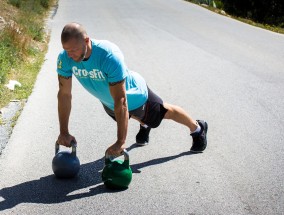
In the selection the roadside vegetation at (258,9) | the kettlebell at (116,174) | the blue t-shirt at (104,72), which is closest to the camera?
the blue t-shirt at (104,72)

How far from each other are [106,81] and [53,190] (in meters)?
1.06

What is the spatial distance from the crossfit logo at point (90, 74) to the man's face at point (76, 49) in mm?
193

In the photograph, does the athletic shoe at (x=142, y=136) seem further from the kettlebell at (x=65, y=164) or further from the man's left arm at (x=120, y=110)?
the man's left arm at (x=120, y=110)

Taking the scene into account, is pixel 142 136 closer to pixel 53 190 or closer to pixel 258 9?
pixel 53 190

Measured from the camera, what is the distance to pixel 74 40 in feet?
13.3

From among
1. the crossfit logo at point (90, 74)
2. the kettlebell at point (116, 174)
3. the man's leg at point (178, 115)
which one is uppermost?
the crossfit logo at point (90, 74)

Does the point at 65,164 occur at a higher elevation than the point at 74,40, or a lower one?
lower

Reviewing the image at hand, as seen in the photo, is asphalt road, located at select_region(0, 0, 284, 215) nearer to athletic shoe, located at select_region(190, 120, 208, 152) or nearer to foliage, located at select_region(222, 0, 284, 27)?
athletic shoe, located at select_region(190, 120, 208, 152)

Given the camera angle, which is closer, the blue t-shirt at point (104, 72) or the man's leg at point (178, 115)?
the blue t-shirt at point (104, 72)

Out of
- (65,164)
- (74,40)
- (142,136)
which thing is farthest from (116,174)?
(142,136)

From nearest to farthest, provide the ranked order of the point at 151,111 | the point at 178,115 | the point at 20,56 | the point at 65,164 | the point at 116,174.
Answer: the point at 116,174 → the point at 65,164 → the point at 151,111 → the point at 178,115 → the point at 20,56

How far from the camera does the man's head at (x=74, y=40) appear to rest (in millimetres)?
4039

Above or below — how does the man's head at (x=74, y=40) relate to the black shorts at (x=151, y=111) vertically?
above

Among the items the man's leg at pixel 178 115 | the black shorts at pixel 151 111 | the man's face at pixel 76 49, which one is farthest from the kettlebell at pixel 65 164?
the man's leg at pixel 178 115
